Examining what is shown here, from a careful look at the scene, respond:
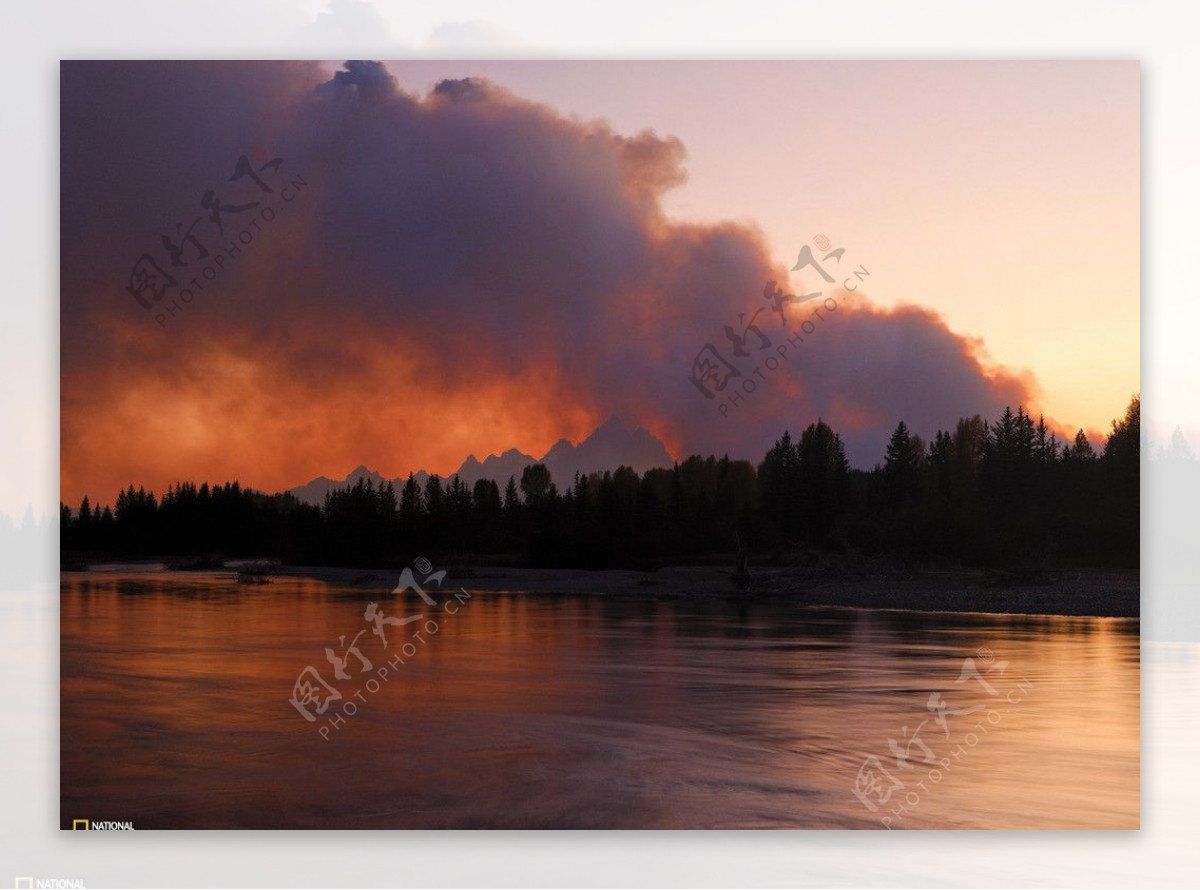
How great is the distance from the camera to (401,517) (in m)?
6.16

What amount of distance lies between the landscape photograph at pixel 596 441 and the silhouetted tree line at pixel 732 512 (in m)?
0.02

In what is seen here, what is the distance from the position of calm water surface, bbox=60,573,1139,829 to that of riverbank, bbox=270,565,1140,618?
8cm

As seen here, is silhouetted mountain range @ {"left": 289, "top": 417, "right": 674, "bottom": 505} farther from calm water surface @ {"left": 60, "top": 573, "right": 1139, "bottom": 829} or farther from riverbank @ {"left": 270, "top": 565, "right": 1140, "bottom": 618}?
calm water surface @ {"left": 60, "top": 573, "right": 1139, "bottom": 829}

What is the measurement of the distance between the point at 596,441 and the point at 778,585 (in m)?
1.30

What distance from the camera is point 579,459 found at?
20.7ft

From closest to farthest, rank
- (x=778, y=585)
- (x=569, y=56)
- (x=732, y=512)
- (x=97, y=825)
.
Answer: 1. (x=97, y=825)
2. (x=569, y=56)
3. (x=732, y=512)
4. (x=778, y=585)

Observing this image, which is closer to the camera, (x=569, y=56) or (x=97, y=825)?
(x=97, y=825)

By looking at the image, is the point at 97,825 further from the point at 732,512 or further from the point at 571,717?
the point at 732,512

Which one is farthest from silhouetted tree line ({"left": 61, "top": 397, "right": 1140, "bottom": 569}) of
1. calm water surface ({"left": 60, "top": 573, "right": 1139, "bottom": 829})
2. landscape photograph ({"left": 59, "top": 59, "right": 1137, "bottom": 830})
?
calm water surface ({"left": 60, "top": 573, "right": 1139, "bottom": 829})

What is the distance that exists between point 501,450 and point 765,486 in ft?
4.76

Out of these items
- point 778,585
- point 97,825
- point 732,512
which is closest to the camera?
point 97,825

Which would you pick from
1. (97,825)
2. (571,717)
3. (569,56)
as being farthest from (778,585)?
(97,825)

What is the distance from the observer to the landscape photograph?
5578 mm

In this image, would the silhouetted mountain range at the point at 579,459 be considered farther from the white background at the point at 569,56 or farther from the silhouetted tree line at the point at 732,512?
the white background at the point at 569,56
